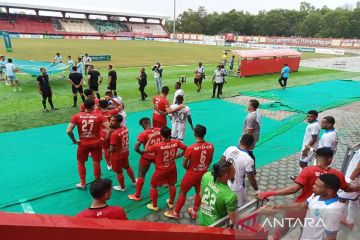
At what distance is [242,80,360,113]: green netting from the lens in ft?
48.0

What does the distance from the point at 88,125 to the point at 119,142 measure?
32.8 inches

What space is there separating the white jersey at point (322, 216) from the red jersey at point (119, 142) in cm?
383

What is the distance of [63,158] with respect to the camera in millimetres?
8109

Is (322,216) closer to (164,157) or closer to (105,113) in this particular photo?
(164,157)

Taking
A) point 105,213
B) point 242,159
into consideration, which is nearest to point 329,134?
point 242,159

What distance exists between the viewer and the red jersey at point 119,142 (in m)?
5.94

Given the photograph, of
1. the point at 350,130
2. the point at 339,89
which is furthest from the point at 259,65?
the point at 350,130

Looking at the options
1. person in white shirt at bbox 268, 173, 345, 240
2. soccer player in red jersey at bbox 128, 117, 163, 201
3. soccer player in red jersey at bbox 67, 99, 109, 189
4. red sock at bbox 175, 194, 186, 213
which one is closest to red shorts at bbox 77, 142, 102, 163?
soccer player in red jersey at bbox 67, 99, 109, 189

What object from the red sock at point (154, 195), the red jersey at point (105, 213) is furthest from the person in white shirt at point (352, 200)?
the red jersey at point (105, 213)

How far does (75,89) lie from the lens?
515 inches

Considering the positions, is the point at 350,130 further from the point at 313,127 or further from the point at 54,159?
the point at 54,159

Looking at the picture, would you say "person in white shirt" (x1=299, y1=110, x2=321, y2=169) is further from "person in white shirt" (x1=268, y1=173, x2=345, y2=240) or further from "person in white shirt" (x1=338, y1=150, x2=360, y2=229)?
"person in white shirt" (x1=268, y1=173, x2=345, y2=240)

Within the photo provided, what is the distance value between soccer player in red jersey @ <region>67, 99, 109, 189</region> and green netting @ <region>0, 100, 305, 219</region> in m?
0.69

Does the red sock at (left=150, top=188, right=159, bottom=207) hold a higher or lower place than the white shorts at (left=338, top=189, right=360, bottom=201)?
lower
